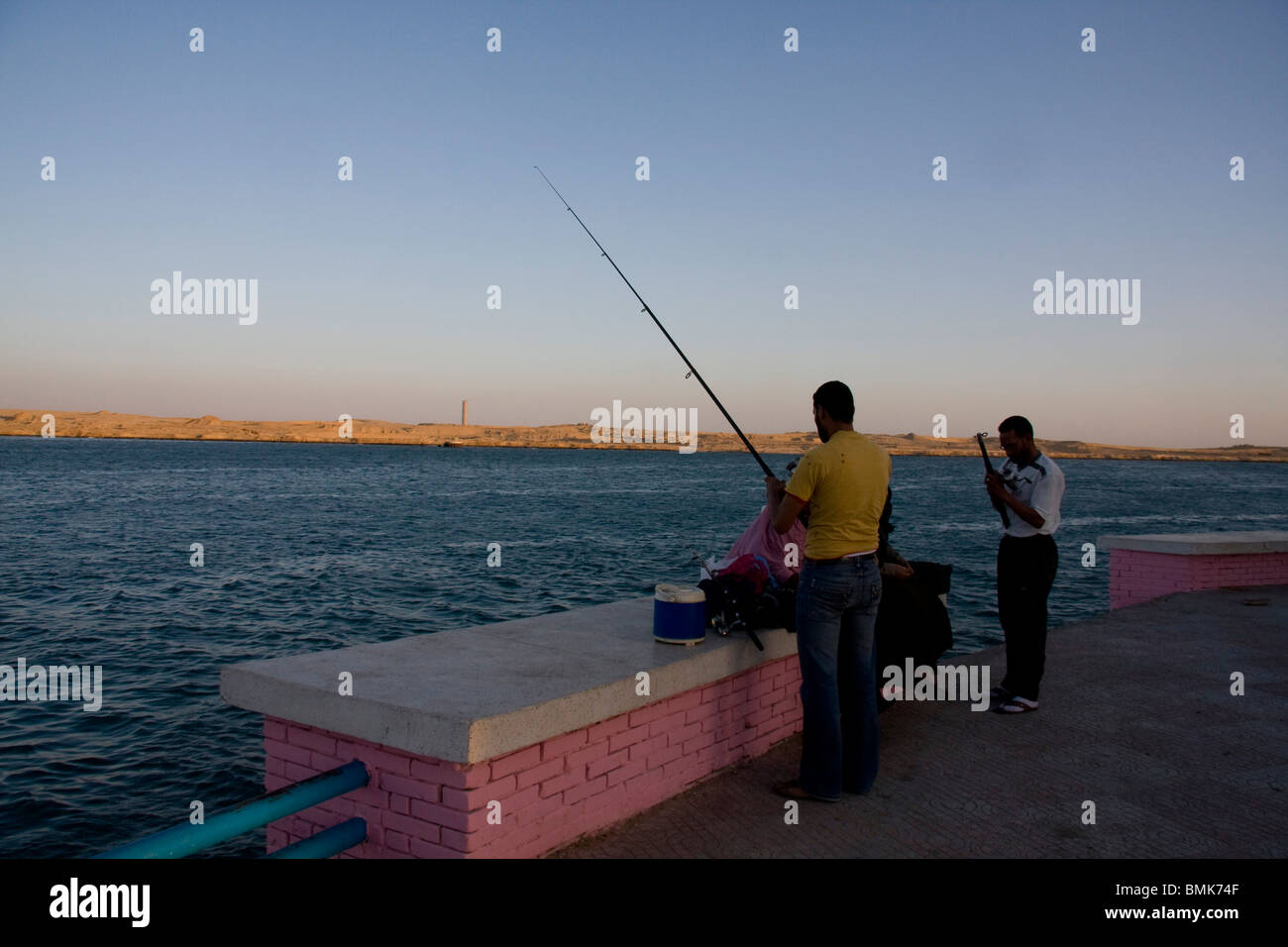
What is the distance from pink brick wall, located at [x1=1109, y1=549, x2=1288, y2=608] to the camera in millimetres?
10758

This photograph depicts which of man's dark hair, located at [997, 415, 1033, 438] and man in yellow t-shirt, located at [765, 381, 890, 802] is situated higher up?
man's dark hair, located at [997, 415, 1033, 438]

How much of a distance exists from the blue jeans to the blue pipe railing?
7.01 feet

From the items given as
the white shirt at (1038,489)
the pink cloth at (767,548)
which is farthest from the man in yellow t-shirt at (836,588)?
the white shirt at (1038,489)

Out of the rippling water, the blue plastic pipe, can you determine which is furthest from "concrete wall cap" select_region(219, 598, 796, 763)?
the rippling water

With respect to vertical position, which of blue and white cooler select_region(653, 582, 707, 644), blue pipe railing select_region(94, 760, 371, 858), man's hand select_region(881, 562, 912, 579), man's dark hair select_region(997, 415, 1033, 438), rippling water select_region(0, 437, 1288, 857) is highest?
man's dark hair select_region(997, 415, 1033, 438)

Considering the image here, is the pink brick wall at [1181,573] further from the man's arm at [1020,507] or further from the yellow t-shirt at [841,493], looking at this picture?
the yellow t-shirt at [841,493]

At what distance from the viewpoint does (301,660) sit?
12.6ft

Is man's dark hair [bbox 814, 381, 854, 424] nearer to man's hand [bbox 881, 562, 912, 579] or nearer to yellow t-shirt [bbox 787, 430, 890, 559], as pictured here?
yellow t-shirt [bbox 787, 430, 890, 559]

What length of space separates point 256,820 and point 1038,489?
4705 millimetres

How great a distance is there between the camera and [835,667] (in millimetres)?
4301

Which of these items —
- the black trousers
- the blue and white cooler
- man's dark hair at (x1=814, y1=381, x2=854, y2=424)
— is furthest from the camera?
the black trousers

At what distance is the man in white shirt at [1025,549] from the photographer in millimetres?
5535
